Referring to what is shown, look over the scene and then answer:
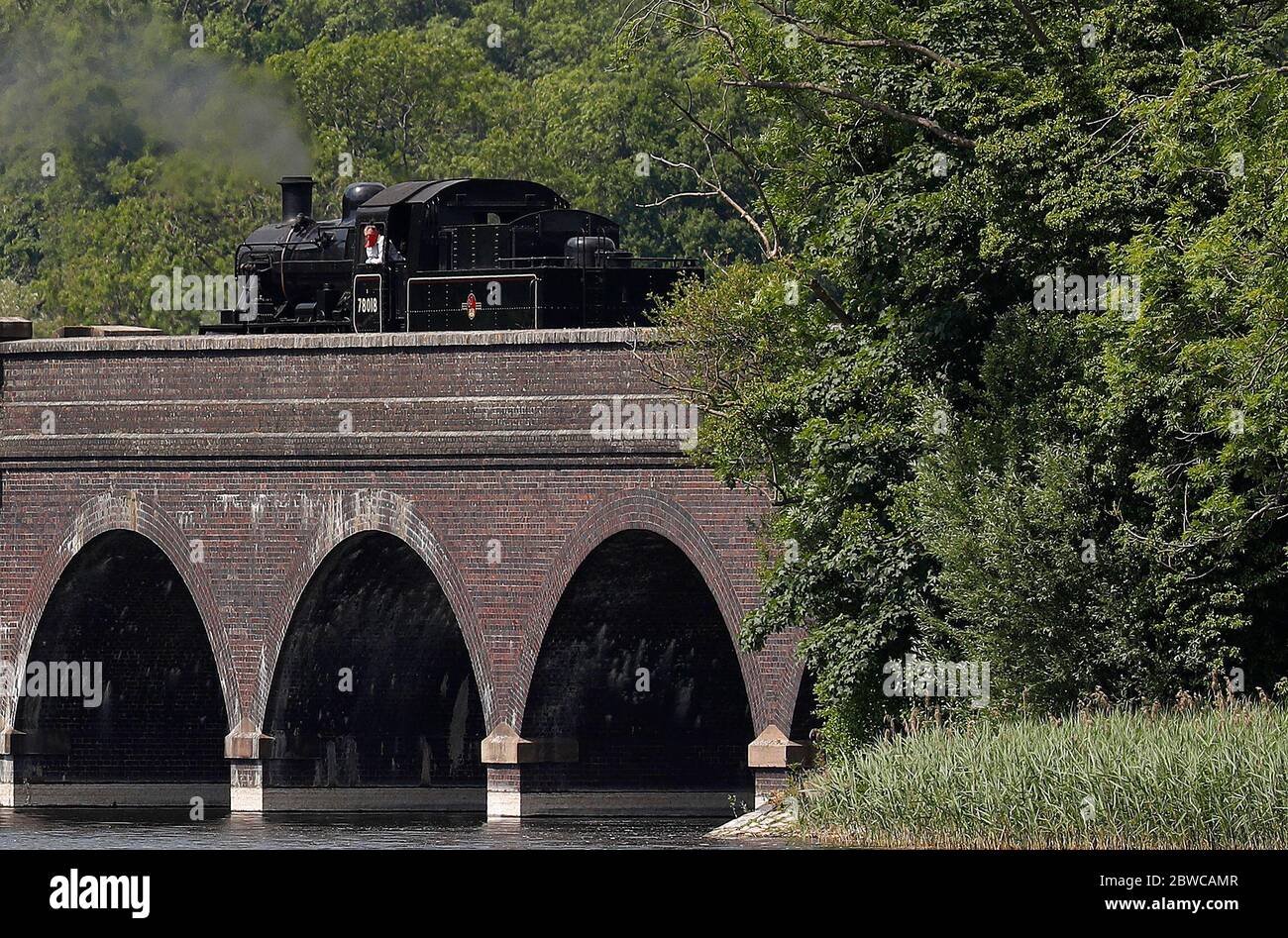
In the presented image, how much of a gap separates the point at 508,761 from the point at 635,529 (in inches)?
152

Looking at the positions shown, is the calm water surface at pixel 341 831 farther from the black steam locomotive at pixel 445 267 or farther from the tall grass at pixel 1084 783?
the black steam locomotive at pixel 445 267

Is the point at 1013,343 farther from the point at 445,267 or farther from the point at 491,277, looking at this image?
the point at 445,267

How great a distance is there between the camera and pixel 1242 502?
101 ft

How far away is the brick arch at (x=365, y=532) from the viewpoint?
41.4 m

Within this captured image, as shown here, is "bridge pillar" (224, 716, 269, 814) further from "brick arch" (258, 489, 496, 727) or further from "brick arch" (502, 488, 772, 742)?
"brick arch" (502, 488, 772, 742)

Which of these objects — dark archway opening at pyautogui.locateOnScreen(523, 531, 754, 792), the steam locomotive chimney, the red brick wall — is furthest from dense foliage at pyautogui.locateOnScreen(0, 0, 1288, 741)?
the steam locomotive chimney

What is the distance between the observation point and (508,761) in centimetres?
4122

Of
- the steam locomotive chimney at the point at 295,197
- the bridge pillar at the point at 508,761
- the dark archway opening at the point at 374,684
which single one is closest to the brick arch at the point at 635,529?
the bridge pillar at the point at 508,761

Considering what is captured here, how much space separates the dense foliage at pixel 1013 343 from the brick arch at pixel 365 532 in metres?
5.58

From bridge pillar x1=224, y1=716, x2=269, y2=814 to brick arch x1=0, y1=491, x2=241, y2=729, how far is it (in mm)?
245

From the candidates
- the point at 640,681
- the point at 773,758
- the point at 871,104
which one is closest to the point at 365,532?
the point at 640,681
